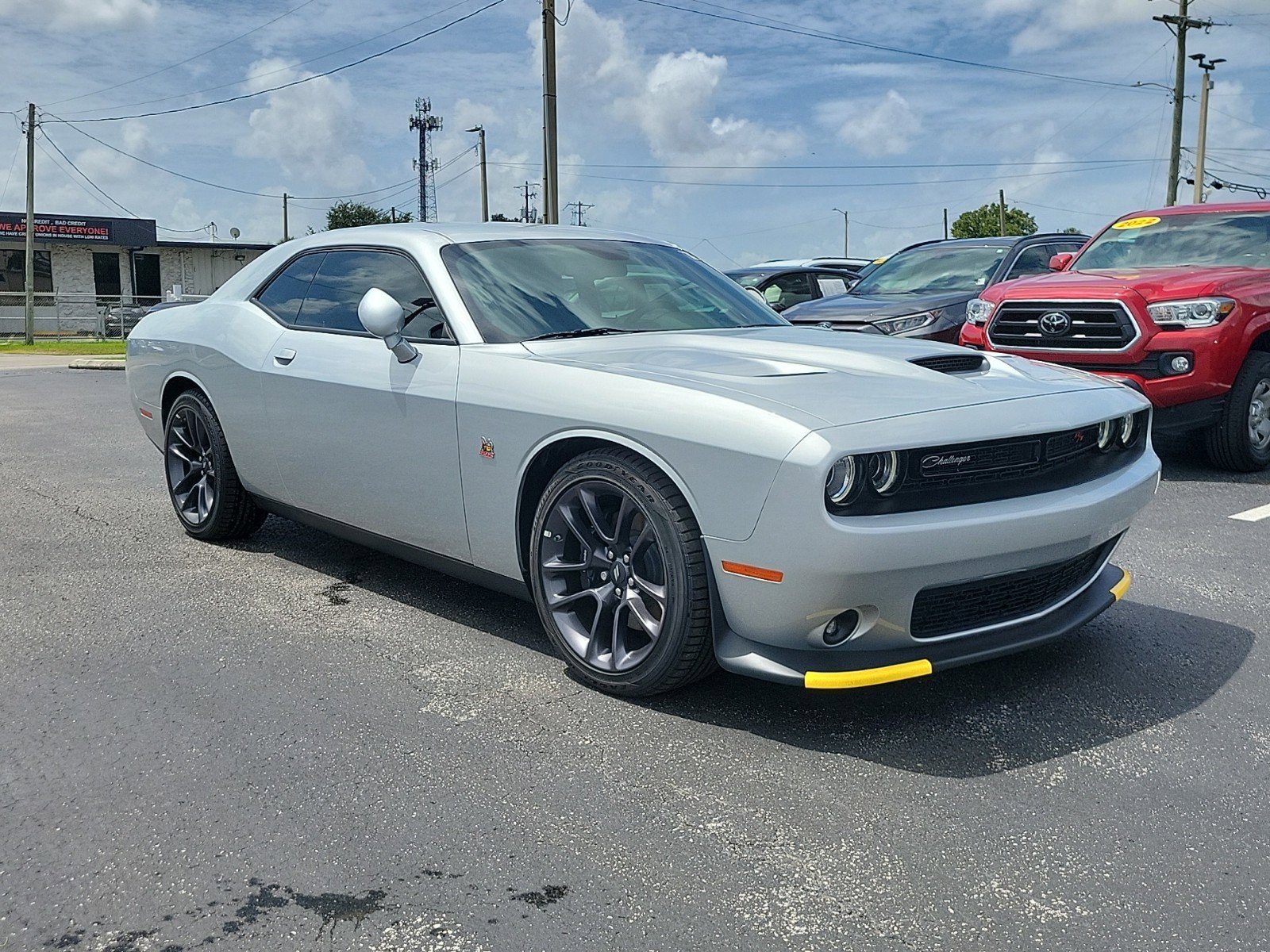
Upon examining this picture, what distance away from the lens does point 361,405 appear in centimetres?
434

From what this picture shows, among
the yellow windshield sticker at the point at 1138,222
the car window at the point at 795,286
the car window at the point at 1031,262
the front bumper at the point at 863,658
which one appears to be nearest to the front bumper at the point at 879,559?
the front bumper at the point at 863,658

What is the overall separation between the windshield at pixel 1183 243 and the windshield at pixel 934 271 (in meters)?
1.39

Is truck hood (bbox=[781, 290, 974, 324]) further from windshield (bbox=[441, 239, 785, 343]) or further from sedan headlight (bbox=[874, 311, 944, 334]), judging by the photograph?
windshield (bbox=[441, 239, 785, 343])

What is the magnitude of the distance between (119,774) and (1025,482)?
2.52 metres

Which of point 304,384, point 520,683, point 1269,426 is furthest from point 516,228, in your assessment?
point 1269,426

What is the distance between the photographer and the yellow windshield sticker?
8992 mm

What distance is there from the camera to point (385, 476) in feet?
14.0

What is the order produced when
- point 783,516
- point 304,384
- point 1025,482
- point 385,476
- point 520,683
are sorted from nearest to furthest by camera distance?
point 783,516
point 1025,482
point 520,683
point 385,476
point 304,384

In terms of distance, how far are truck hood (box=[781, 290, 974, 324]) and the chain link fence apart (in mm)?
30919

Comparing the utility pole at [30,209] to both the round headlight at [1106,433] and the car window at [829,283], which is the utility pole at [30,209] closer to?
the car window at [829,283]

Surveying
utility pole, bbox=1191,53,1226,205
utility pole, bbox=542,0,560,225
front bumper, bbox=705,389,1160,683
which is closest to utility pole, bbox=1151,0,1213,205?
utility pole, bbox=1191,53,1226,205

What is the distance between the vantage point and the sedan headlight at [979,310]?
324 inches


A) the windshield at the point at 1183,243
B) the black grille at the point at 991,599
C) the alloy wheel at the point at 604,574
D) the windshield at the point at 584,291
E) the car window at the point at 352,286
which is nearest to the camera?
the black grille at the point at 991,599

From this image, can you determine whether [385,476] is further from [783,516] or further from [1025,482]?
[1025,482]
